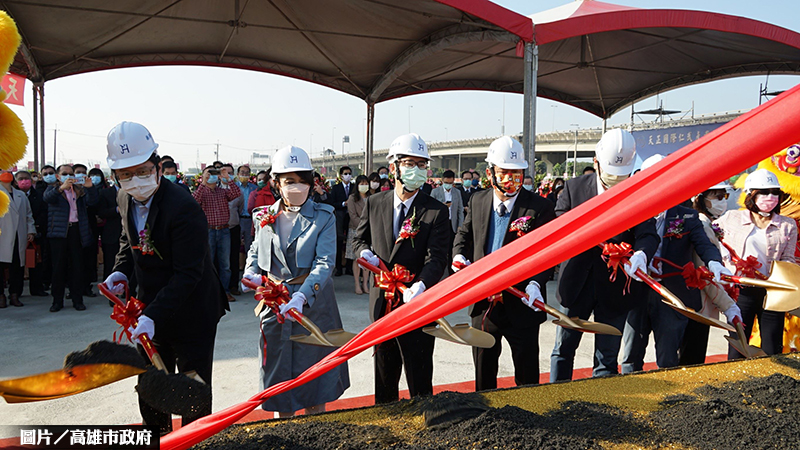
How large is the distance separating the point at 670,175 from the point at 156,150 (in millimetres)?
2353

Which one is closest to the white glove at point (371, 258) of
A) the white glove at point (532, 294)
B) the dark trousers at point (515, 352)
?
the dark trousers at point (515, 352)

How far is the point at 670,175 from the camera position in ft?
3.90

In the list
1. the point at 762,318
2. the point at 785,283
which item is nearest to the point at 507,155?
the point at 785,283

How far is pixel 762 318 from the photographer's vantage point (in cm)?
398

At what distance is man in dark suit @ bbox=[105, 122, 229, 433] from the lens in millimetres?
2375

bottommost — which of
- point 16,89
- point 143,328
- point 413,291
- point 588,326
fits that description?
point 588,326

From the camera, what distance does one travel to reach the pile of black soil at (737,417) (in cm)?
160

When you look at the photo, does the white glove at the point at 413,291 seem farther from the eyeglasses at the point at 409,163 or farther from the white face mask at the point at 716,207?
the white face mask at the point at 716,207

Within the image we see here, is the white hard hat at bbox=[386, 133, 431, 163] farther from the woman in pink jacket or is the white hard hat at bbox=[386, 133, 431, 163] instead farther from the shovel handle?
the woman in pink jacket

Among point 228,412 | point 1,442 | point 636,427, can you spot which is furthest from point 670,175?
point 1,442

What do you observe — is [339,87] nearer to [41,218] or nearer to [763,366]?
[41,218]

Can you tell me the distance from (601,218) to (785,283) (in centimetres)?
296

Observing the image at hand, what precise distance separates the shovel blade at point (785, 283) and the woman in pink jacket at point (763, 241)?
14.1 inches

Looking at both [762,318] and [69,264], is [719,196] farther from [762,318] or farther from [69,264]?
[69,264]
